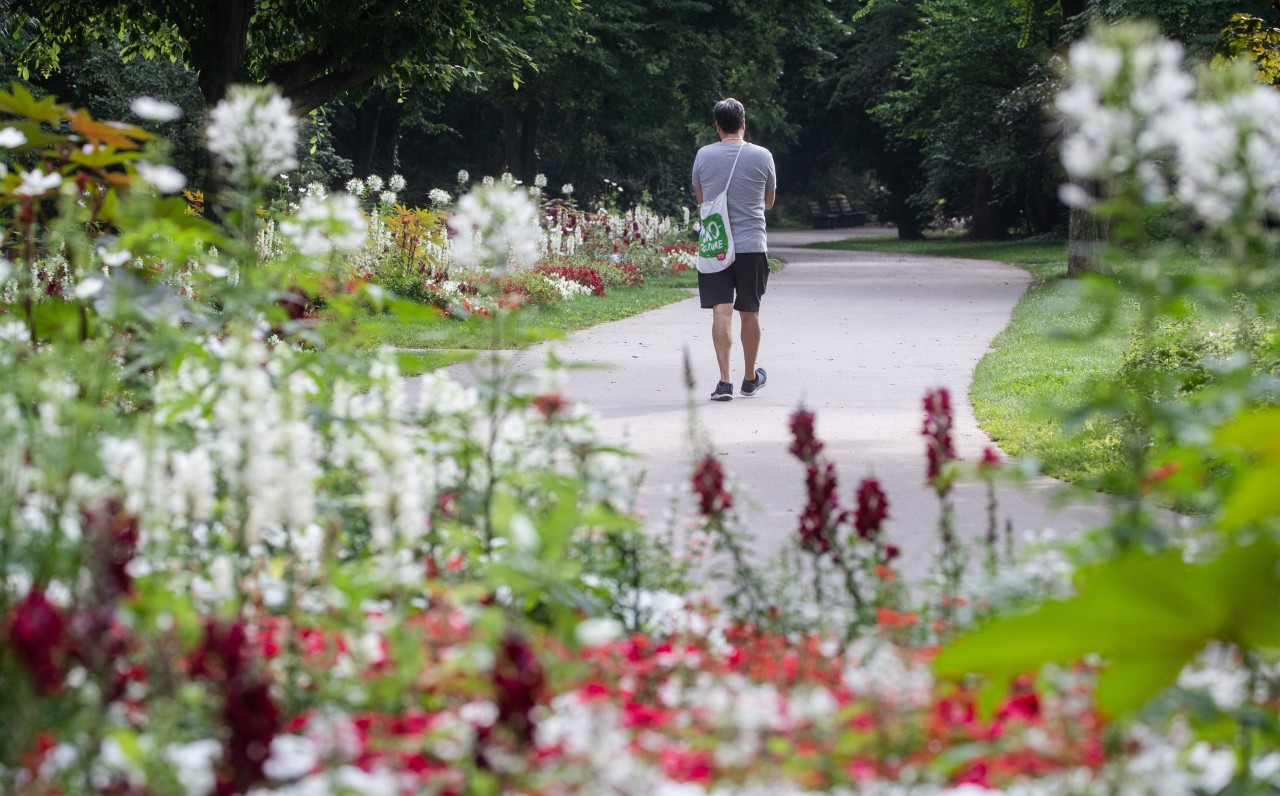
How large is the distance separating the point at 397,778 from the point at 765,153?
7530 millimetres

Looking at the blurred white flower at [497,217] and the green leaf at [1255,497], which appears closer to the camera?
the green leaf at [1255,497]

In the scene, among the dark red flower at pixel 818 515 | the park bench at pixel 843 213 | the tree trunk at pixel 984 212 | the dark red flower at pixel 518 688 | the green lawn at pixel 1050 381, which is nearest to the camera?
the dark red flower at pixel 518 688

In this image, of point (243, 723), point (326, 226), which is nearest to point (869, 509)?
point (326, 226)

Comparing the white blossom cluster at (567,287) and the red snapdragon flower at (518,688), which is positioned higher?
the red snapdragon flower at (518,688)

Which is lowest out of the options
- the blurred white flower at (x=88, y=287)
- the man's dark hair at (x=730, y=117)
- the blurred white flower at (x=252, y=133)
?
the blurred white flower at (x=88, y=287)

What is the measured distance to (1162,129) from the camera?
2.43m

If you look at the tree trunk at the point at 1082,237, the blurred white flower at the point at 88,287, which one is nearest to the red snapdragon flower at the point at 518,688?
the blurred white flower at the point at 88,287

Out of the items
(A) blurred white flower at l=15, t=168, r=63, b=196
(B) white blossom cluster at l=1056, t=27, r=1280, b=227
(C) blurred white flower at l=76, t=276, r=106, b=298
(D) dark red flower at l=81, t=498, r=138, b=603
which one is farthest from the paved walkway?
(A) blurred white flower at l=15, t=168, r=63, b=196

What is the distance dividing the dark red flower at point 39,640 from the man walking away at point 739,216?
24.0 ft

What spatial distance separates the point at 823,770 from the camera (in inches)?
85.2

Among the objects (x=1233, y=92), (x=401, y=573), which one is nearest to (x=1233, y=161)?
(x=1233, y=92)

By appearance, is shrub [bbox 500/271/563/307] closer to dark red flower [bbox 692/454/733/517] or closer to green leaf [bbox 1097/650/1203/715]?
dark red flower [bbox 692/454/733/517]

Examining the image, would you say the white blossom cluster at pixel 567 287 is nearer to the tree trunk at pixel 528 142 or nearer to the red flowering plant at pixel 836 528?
the red flowering plant at pixel 836 528

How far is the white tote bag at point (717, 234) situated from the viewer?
30.4ft
